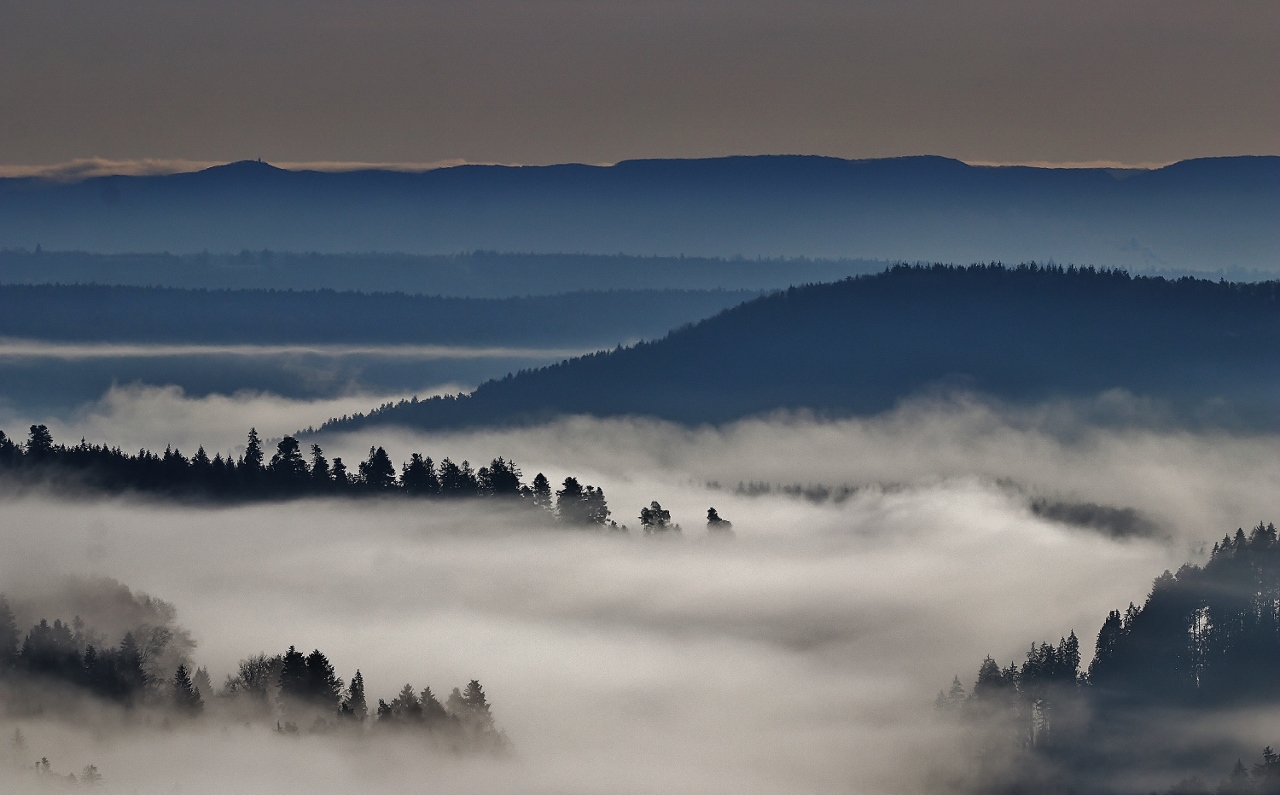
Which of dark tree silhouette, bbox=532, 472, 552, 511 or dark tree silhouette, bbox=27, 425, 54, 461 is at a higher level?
dark tree silhouette, bbox=27, 425, 54, 461

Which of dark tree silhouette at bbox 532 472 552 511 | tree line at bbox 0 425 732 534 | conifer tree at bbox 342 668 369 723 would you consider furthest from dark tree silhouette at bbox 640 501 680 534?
conifer tree at bbox 342 668 369 723

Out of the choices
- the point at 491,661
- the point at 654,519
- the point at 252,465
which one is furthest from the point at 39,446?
the point at 654,519

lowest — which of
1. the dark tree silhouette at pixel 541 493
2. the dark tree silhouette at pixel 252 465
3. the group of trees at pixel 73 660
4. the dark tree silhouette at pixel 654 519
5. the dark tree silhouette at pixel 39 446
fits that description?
the group of trees at pixel 73 660

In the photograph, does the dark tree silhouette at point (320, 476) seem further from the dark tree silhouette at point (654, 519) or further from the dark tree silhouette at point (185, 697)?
the dark tree silhouette at point (185, 697)

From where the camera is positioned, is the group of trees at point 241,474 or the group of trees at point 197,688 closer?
the group of trees at point 197,688

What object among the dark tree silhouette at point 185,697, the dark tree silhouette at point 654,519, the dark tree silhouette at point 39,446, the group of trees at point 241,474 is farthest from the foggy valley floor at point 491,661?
the dark tree silhouette at point 39,446

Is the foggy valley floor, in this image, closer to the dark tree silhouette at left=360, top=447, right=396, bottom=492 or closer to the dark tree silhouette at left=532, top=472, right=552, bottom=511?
the dark tree silhouette at left=360, top=447, right=396, bottom=492

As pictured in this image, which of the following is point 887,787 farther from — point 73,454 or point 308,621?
point 73,454
